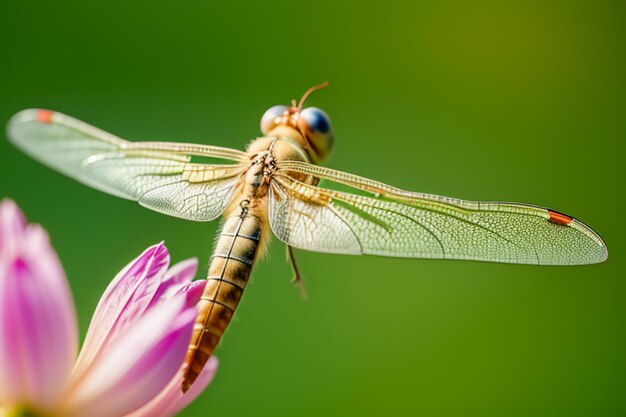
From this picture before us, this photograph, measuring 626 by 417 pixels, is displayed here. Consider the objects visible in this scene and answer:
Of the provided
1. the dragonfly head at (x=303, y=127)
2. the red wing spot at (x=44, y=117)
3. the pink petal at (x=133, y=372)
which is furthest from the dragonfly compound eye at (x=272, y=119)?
the pink petal at (x=133, y=372)

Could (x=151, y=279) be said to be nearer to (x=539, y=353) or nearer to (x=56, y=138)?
(x=56, y=138)

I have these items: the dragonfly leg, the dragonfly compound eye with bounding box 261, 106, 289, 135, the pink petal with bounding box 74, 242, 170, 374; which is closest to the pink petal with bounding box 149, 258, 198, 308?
the pink petal with bounding box 74, 242, 170, 374

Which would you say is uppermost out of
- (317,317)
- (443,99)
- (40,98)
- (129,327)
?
(443,99)

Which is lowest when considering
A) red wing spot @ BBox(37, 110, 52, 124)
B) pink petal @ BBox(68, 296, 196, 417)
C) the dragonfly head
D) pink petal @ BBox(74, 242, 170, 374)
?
pink petal @ BBox(68, 296, 196, 417)

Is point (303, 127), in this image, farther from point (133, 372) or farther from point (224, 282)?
point (133, 372)

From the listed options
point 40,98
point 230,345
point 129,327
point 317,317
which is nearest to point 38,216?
point 40,98

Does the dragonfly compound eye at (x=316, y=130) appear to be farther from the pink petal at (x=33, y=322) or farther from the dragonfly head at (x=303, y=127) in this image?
the pink petal at (x=33, y=322)

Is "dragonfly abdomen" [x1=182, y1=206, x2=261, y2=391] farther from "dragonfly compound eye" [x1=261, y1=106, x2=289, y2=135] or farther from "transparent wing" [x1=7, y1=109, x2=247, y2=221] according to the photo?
"dragonfly compound eye" [x1=261, y1=106, x2=289, y2=135]
